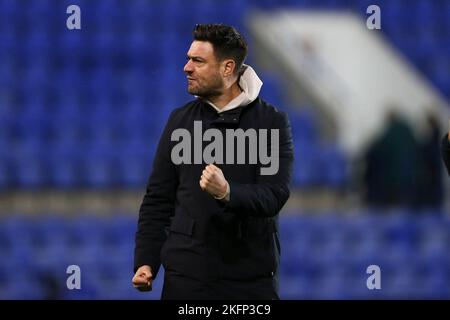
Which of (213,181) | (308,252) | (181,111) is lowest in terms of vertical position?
(308,252)

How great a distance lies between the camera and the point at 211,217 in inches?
121

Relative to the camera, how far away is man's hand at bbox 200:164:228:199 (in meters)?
2.86

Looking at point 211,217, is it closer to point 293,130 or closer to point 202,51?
point 202,51

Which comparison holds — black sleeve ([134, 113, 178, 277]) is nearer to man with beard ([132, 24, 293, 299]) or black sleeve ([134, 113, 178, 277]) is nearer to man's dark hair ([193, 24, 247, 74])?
man with beard ([132, 24, 293, 299])

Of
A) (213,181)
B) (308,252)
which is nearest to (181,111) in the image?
(213,181)

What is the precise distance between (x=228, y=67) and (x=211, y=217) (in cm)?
42

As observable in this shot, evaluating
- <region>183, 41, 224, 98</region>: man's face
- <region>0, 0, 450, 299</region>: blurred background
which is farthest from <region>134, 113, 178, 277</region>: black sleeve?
<region>0, 0, 450, 299</region>: blurred background

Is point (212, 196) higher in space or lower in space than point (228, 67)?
lower

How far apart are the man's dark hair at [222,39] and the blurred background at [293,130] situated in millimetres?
2982

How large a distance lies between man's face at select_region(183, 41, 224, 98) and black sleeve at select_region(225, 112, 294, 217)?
211mm

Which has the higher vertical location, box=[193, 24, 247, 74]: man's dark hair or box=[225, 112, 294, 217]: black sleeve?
box=[193, 24, 247, 74]: man's dark hair

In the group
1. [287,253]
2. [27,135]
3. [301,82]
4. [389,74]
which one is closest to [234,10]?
[301,82]

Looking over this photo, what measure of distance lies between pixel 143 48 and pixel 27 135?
54.4 inches
